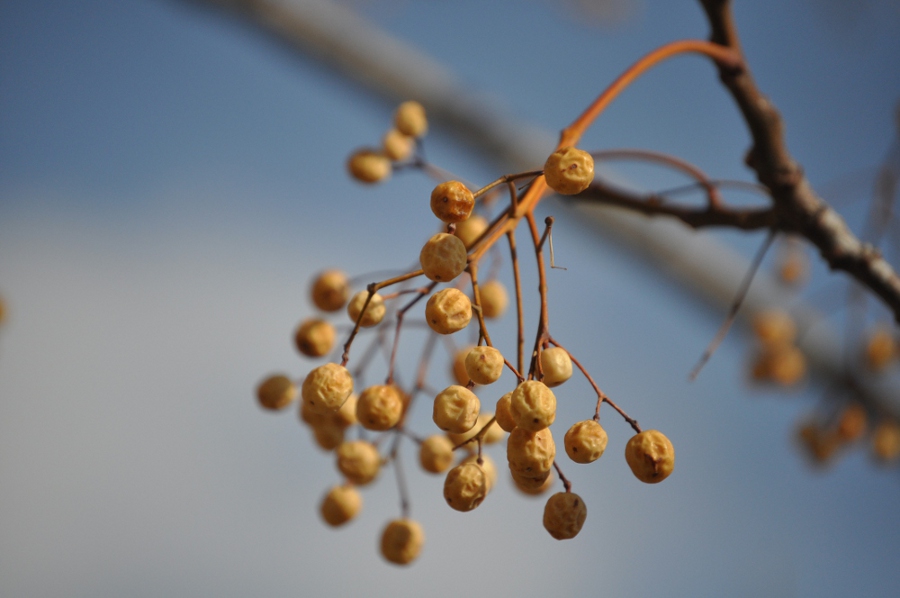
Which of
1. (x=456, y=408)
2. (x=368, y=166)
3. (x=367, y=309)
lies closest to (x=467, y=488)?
(x=456, y=408)

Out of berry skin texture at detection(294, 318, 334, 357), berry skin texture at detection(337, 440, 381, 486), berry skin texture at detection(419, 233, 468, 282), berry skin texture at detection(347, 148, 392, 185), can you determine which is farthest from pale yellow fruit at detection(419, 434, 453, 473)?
berry skin texture at detection(347, 148, 392, 185)

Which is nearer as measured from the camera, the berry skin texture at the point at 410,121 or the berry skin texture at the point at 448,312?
the berry skin texture at the point at 448,312

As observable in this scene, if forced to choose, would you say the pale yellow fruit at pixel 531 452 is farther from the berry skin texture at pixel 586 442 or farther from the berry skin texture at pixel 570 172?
the berry skin texture at pixel 570 172

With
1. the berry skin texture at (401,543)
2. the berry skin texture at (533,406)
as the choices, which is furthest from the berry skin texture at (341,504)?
the berry skin texture at (533,406)

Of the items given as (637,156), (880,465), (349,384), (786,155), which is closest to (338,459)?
(349,384)

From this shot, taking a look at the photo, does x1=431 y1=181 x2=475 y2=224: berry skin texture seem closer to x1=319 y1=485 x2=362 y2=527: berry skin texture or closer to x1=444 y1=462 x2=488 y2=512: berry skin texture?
x1=444 y1=462 x2=488 y2=512: berry skin texture

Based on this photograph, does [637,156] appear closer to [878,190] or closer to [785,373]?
[878,190]

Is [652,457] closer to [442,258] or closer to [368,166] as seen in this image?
[442,258]
